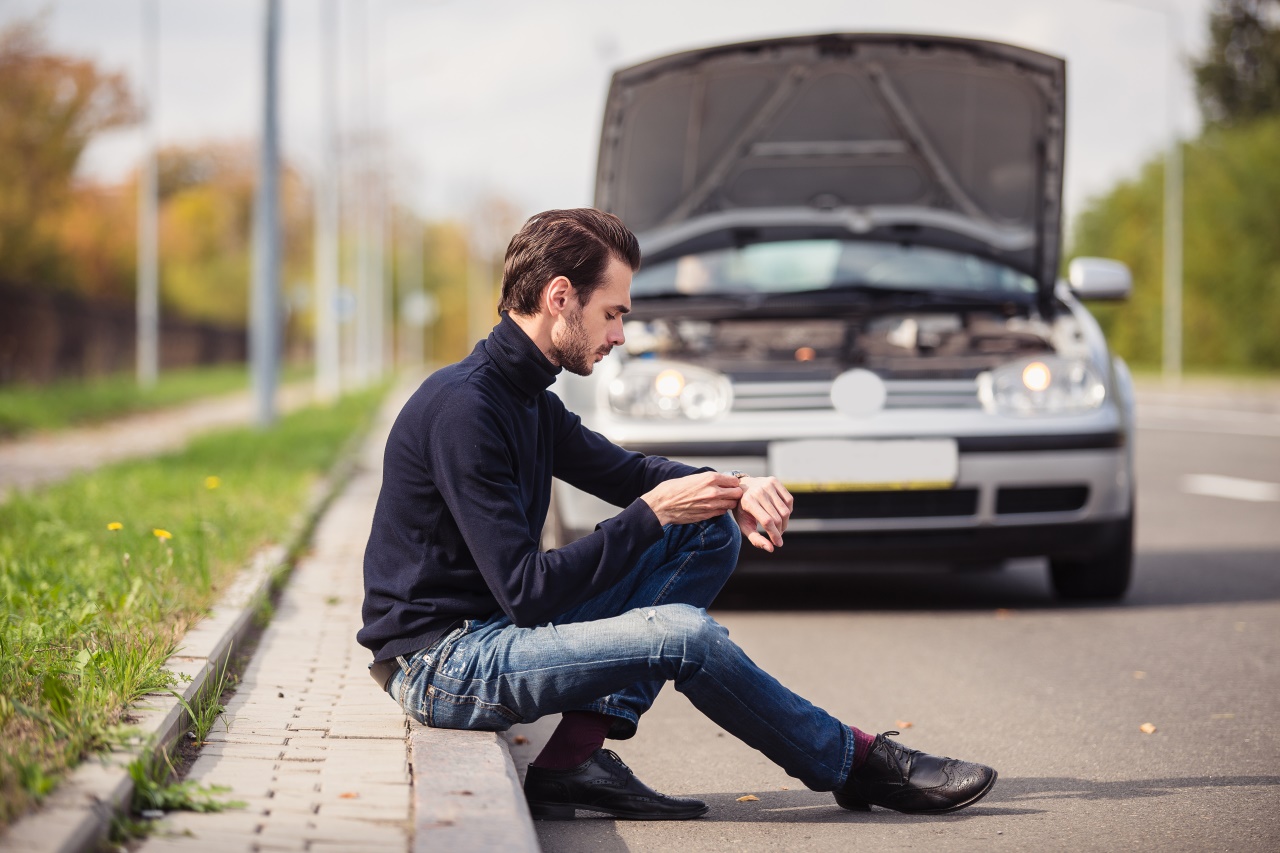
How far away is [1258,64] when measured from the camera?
5222 cm

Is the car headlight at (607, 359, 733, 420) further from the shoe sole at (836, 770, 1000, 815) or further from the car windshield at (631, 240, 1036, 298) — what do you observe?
the shoe sole at (836, 770, 1000, 815)

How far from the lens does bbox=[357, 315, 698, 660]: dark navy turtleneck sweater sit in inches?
141

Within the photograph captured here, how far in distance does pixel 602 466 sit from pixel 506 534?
2.57 ft

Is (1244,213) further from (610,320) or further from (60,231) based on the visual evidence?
(610,320)

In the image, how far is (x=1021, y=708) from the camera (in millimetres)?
5102

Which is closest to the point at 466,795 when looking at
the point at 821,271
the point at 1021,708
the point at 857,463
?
the point at 1021,708

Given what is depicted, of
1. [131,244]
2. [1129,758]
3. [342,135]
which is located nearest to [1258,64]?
[342,135]

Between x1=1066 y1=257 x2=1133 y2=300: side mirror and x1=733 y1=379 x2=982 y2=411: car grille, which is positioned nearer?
x1=733 y1=379 x2=982 y2=411: car grille

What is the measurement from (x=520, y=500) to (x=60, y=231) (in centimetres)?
3669

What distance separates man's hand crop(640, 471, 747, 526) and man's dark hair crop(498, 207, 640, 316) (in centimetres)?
48

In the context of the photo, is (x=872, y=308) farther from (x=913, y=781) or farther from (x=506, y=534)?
(x=506, y=534)

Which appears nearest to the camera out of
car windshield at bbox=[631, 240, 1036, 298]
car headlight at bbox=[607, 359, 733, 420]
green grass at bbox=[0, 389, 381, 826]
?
green grass at bbox=[0, 389, 381, 826]

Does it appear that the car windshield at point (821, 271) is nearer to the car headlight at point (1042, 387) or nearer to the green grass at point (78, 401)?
the car headlight at point (1042, 387)

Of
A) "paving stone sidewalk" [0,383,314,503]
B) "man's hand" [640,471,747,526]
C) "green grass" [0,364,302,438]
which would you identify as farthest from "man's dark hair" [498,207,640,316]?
"green grass" [0,364,302,438]
